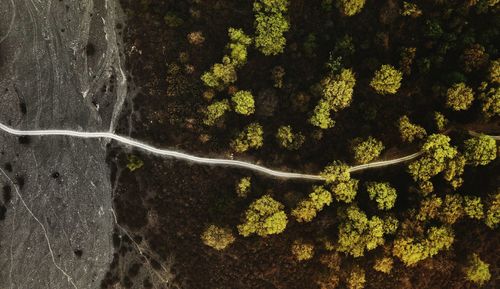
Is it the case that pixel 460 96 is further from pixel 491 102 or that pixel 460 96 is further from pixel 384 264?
pixel 384 264

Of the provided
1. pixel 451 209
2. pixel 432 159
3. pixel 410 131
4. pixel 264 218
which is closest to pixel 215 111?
pixel 264 218

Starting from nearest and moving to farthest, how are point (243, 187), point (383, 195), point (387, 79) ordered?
point (383, 195) → point (387, 79) → point (243, 187)

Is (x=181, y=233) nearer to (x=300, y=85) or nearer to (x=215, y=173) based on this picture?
(x=215, y=173)

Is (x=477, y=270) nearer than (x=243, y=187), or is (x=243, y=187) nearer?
(x=477, y=270)

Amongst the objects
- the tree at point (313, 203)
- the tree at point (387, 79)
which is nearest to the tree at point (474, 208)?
the tree at point (387, 79)

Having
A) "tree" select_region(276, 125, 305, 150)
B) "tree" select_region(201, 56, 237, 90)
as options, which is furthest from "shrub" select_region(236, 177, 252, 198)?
"tree" select_region(201, 56, 237, 90)

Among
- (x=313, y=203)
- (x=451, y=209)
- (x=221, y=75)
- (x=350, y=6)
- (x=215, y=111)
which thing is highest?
(x=350, y=6)

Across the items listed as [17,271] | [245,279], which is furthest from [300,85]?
[17,271]
